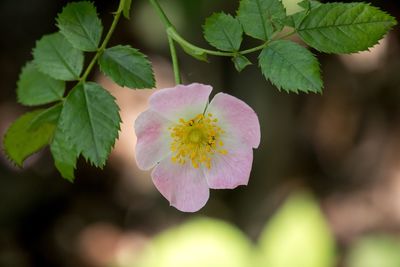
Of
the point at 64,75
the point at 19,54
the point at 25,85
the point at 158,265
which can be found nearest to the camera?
the point at 64,75

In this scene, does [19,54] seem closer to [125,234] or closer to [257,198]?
[125,234]

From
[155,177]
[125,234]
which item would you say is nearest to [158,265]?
[125,234]

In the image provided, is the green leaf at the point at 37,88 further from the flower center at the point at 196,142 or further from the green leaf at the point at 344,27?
the green leaf at the point at 344,27

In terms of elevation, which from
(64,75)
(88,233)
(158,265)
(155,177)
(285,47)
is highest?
(285,47)

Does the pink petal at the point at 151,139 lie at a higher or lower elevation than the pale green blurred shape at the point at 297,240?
higher

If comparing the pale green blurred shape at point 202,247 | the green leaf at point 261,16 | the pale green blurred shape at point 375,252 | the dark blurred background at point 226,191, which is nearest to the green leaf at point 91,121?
the green leaf at point 261,16

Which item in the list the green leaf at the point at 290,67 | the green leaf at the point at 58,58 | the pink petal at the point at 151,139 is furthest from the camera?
the green leaf at the point at 58,58

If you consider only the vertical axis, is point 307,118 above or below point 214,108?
below
